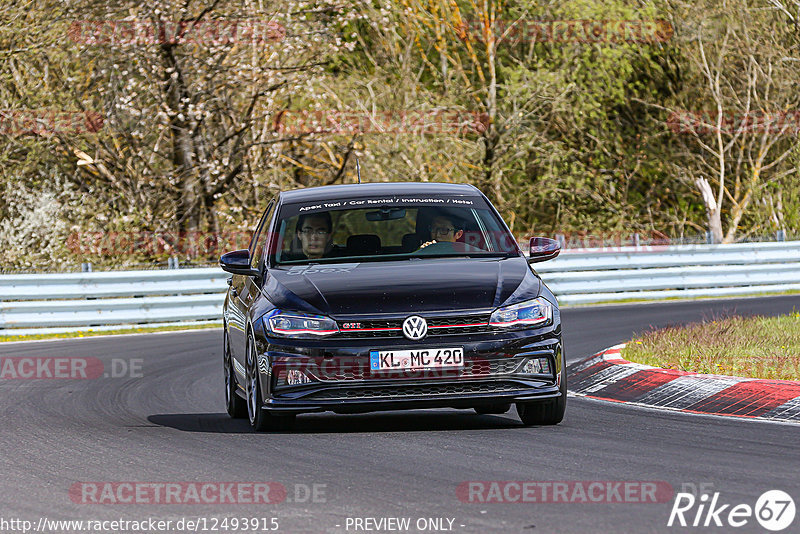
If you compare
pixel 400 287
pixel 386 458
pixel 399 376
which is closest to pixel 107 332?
pixel 400 287

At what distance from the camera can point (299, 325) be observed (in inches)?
339

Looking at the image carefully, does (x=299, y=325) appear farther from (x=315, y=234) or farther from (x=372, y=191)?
(x=372, y=191)

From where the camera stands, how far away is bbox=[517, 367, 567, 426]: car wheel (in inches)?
355

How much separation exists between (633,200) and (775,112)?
14.5ft

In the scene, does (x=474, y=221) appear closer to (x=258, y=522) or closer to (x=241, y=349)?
(x=241, y=349)

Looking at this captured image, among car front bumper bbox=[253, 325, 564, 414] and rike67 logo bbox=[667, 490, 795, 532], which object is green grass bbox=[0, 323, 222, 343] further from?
rike67 logo bbox=[667, 490, 795, 532]

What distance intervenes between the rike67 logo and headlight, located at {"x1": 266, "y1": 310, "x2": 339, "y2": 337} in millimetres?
2835

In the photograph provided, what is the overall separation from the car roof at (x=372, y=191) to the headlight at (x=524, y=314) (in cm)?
174

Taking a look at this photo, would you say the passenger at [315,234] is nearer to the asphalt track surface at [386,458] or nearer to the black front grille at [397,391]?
the asphalt track surface at [386,458]

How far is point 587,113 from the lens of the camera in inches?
1336

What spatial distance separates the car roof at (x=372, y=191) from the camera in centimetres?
1034

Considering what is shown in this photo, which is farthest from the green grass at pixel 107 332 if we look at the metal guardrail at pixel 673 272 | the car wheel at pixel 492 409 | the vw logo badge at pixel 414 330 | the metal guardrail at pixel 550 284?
the vw logo badge at pixel 414 330

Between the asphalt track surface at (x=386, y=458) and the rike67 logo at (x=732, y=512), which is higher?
the rike67 logo at (x=732, y=512)

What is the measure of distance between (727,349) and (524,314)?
416 centimetres
